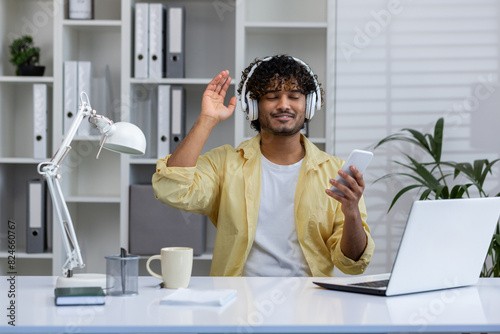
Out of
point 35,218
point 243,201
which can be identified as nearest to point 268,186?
point 243,201

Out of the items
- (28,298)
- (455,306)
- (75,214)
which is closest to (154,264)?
(75,214)

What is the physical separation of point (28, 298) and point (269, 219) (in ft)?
2.92

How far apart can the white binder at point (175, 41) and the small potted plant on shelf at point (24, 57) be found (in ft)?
2.21

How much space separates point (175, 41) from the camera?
9.59 ft

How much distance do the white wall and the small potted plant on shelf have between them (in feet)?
4.99

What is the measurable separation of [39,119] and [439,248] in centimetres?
219

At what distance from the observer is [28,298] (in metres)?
1.40

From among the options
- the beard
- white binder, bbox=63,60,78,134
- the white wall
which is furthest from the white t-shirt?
white binder, bbox=63,60,78,134

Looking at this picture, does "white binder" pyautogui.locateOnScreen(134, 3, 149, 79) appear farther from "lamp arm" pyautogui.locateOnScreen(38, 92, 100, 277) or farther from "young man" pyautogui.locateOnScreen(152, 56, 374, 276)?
"lamp arm" pyautogui.locateOnScreen(38, 92, 100, 277)

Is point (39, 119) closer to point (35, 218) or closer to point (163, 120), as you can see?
point (35, 218)

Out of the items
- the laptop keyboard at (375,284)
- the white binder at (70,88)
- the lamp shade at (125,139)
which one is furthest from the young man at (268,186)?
the white binder at (70,88)

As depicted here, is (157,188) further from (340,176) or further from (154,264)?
(154,264)

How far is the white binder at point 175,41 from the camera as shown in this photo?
2.91m

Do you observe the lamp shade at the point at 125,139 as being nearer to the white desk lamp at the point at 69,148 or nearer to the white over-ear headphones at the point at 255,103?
the white desk lamp at the point at 69,148
